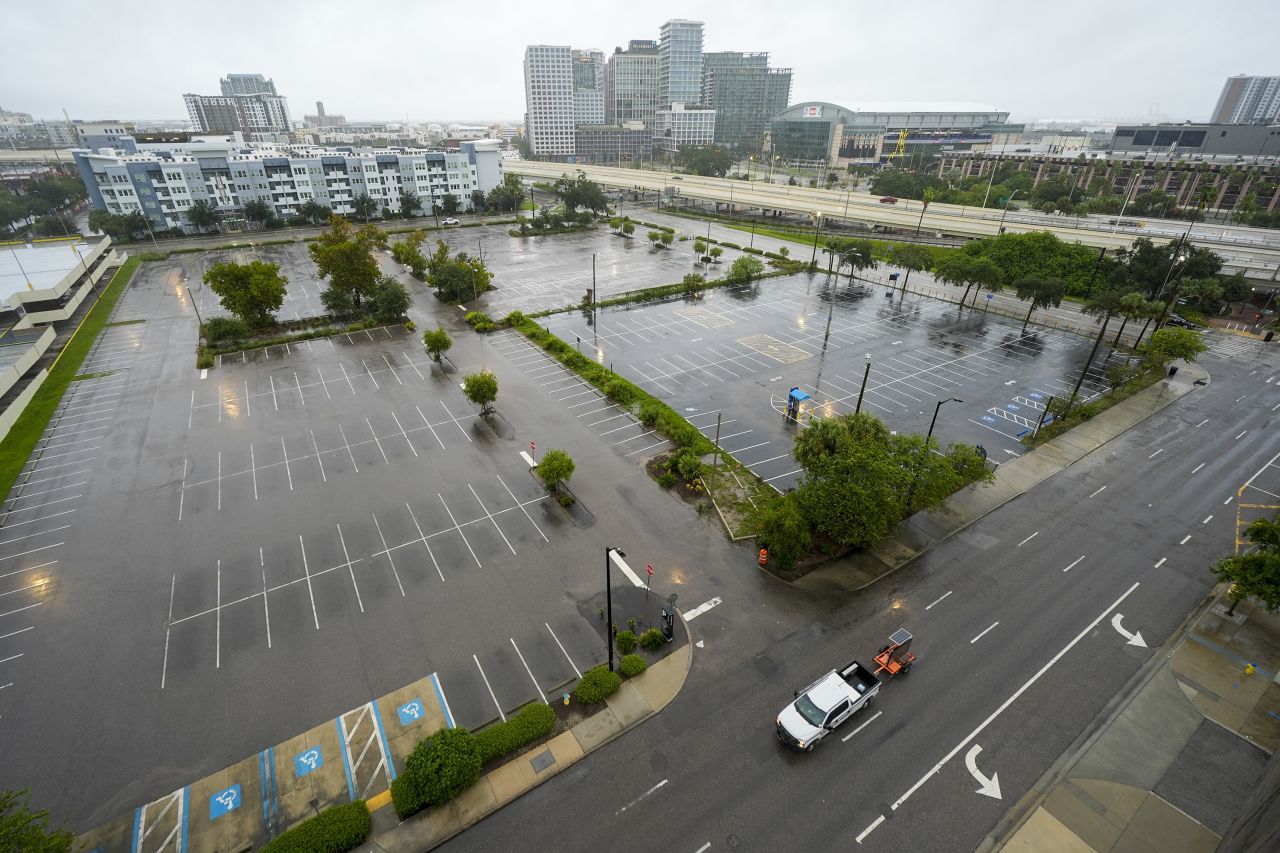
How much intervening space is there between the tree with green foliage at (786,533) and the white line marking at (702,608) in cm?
379

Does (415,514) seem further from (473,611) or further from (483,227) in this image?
(483,227)

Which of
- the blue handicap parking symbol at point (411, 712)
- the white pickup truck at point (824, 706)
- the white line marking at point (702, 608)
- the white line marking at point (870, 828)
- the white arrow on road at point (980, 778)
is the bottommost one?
the white line marking at point (870, 828)

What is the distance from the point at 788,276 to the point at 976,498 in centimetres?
5222

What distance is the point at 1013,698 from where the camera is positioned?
22656 millimetres

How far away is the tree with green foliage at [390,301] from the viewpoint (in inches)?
2304

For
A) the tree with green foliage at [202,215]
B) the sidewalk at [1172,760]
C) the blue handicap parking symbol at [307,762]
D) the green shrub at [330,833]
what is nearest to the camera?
the green shrub at [330,833]

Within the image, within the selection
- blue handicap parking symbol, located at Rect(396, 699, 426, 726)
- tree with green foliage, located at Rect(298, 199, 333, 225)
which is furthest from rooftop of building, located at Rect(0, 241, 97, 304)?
blue handicap parking symbol, located at Rect(396, 699, 426, 726)

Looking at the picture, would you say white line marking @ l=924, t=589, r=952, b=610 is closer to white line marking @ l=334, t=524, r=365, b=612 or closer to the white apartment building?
white line marking @ l=334, t=524, r=365, b=612

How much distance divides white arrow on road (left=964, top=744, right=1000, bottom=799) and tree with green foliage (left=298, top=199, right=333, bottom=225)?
12385 cm

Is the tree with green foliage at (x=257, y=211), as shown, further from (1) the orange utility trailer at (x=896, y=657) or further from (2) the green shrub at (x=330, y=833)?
(1) the orange utility trailer at (x=896, y=657)

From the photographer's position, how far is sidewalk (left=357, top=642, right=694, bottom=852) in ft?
59.7

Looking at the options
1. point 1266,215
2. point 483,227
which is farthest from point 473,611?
point 1266,215

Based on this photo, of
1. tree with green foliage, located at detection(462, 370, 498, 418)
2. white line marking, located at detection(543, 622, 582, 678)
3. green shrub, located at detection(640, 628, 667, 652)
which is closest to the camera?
white line marking, located at detection(543, 622, 582, 678)

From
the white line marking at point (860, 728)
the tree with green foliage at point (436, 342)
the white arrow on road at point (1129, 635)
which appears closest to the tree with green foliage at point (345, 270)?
the tree with green foliage at point (436, 342)
